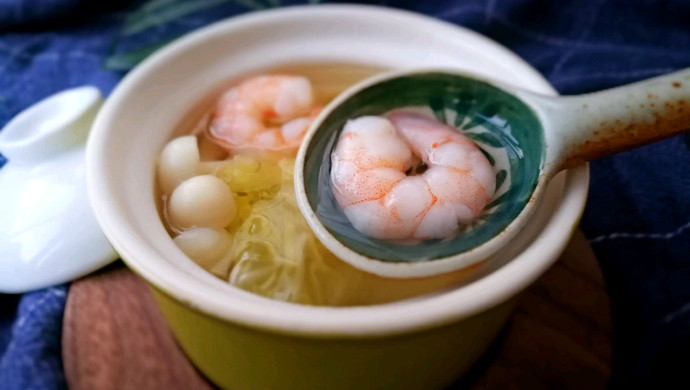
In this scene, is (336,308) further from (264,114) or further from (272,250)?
(264,114)

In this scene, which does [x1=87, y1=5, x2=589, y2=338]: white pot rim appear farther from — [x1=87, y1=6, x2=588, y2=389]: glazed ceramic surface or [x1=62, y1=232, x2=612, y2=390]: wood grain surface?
[x1=62, y1=232, x2=612, y2=390]: wood grain surface

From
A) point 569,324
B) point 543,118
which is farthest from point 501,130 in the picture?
point 569,324

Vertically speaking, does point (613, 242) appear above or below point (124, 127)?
below

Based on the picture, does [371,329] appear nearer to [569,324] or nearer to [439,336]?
[439,336]

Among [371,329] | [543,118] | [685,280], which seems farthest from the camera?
[685,280]

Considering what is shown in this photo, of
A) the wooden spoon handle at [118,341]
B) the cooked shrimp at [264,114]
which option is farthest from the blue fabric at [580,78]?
the cooked shrimp at [264,114]

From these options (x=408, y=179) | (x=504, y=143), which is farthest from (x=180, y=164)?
(x=504, y=143)

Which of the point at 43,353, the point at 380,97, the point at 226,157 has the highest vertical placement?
the point at 380,97

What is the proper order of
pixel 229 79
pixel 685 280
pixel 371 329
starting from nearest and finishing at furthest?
pixel 371 329 → pixel 685 280 → pixel 229 79
